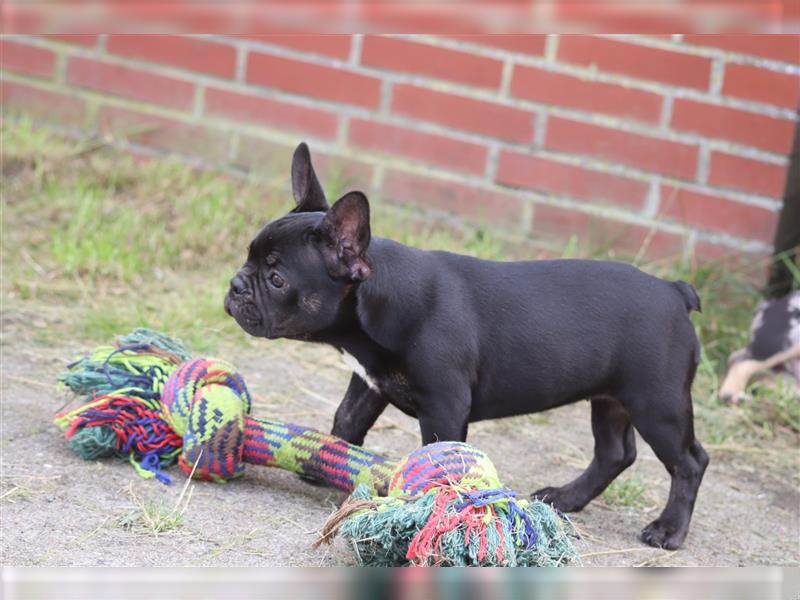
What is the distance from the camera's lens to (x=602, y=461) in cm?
313

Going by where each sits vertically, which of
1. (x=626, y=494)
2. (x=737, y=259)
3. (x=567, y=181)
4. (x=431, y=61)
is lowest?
(x=626, y=494)

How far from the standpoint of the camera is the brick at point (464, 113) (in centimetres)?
524

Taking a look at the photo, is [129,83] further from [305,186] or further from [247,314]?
[247,314]

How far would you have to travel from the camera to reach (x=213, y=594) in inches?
25.5

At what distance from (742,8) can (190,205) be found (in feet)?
15.3

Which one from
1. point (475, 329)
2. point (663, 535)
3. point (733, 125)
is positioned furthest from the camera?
Result: point (733, 125)

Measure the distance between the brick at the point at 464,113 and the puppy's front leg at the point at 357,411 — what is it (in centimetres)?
253

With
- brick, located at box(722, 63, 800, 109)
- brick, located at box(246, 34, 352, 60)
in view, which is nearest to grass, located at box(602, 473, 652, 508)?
brick, located at box(722, 63, 800, 109)

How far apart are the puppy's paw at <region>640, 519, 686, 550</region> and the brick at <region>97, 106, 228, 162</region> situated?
3.33 m

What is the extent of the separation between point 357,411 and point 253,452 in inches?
13.5

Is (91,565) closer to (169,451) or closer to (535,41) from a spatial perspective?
(169,451)

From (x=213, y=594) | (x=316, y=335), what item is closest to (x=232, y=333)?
(x=316, y=335)

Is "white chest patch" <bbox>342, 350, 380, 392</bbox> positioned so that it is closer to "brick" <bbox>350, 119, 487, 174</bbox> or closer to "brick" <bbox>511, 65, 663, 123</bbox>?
"brick" <bbox>350, 119, 487, 174</bbox>

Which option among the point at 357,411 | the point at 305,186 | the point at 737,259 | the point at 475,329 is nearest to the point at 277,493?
the point at 357,411
